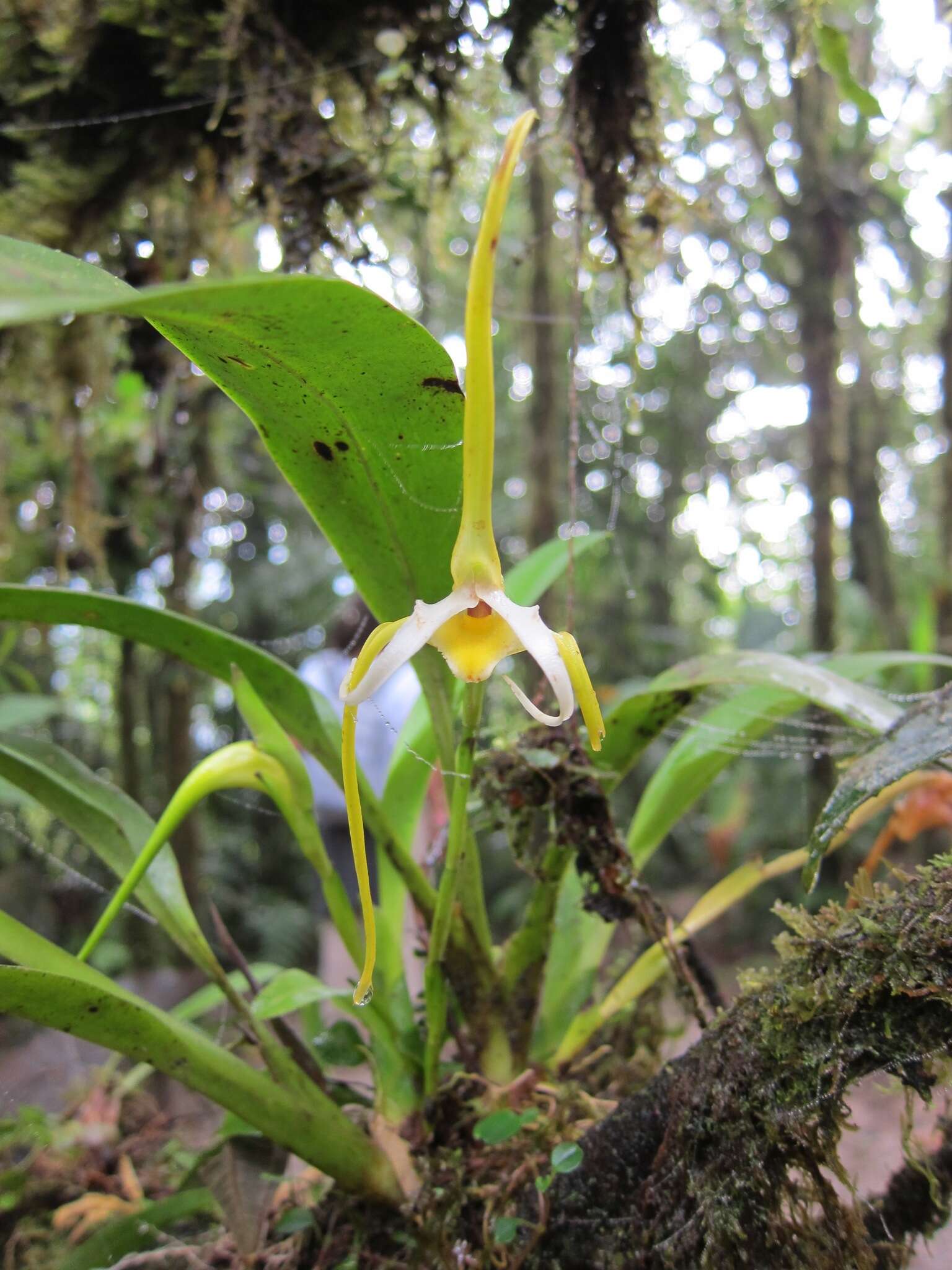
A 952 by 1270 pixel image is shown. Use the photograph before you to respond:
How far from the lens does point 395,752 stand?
0.78 meters

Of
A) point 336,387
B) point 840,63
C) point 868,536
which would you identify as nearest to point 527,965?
point 336,387

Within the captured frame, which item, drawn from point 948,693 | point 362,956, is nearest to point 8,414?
point 362,956

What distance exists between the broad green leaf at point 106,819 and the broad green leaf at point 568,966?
313 mm

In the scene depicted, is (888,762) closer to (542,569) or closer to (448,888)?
(448,888)

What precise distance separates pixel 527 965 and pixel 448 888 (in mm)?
235

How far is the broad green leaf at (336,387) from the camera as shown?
27cm

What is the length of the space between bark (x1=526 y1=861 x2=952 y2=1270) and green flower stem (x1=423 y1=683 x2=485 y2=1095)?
16 cm

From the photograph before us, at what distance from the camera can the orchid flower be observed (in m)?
0.28

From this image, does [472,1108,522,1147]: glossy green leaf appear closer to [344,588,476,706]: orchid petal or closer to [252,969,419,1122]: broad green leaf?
[252,969,419,1122]: broad green leaf

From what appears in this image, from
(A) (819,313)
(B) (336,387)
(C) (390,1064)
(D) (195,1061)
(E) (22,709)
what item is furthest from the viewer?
(A) (819,313)

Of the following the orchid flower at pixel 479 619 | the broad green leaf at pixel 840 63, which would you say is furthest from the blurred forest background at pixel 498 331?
the orchid flower at pixel 479 619

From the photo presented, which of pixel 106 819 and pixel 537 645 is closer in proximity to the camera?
pixel 537 645

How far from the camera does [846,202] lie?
2385 millimetres

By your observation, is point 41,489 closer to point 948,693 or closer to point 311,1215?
point 311,1215
